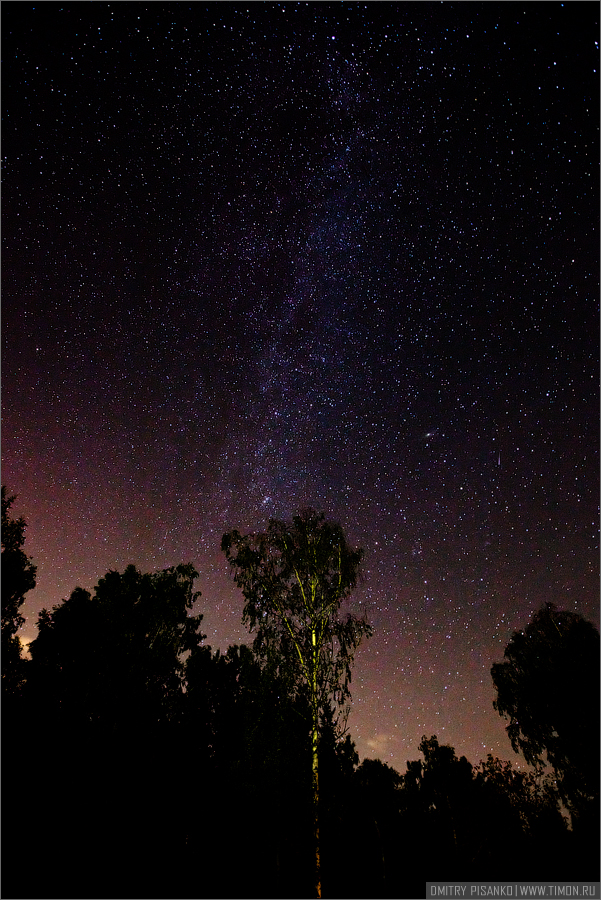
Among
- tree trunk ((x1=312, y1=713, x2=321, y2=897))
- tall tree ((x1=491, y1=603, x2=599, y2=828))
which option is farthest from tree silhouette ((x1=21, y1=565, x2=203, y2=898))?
tall tree ((x1=491, y1=603, x2=599, y2=828))

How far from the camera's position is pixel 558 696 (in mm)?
21812

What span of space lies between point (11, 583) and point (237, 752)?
48.0 ft

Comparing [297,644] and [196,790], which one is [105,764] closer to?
[196,790]

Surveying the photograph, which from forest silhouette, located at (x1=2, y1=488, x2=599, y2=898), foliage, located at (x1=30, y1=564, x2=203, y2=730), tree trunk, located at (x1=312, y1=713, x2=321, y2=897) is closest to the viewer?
tree trunk, located at (x1=312, y1=713, x2=321, y2=897)

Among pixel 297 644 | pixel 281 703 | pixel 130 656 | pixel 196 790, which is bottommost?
pixel 196 790

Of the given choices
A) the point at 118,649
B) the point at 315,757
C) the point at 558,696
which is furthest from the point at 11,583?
the point at 558,696

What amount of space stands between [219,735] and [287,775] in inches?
511

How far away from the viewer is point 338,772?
2717 cm

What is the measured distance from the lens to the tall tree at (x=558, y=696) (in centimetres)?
2058

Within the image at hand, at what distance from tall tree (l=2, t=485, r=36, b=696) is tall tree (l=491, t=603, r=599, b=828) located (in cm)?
2560

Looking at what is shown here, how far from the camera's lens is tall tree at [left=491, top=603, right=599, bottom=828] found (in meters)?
20.6

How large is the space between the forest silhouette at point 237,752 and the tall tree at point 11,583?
0.08m

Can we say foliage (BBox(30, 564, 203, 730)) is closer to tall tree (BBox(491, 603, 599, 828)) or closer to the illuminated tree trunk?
the illuminated tree trunk

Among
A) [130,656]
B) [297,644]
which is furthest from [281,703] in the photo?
[130,656]
